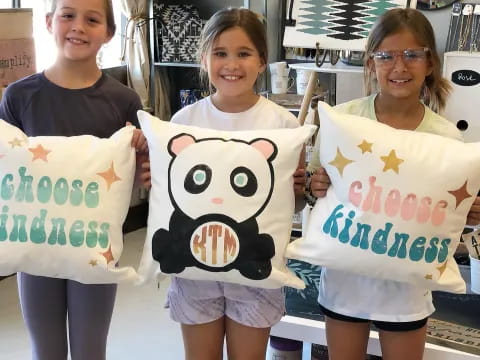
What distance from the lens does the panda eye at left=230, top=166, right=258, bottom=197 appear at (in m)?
1.35

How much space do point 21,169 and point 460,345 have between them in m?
1.40

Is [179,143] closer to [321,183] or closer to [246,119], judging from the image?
[246,119]

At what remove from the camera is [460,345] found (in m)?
1.89

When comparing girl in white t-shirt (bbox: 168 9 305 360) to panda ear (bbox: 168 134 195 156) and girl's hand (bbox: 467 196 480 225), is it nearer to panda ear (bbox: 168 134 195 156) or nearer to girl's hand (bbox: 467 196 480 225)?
panda ear (bbox: 168 134 195 156)

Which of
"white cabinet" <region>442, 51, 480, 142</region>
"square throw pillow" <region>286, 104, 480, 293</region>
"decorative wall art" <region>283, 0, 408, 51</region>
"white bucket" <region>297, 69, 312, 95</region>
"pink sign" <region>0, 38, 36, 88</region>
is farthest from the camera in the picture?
"white bucket" <region>297, 69, 312, 95</region>

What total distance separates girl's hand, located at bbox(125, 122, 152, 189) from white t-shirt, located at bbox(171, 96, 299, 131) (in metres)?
0.11

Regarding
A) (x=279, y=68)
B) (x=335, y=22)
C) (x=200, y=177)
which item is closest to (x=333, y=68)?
(x=335, y=22)

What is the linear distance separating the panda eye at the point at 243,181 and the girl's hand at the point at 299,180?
14 cm

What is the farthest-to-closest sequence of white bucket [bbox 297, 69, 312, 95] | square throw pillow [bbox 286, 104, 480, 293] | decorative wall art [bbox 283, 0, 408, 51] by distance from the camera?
white bucket [bbox 297, 69, 312, 95] → decorative wall art [bbox 283, 0, 408, 51] → square throw pillow [bbox 286, 104, 480, 293]

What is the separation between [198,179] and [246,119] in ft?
0.77

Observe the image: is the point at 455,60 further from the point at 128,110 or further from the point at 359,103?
the point at 128,110

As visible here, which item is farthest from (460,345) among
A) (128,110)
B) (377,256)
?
(128,110)

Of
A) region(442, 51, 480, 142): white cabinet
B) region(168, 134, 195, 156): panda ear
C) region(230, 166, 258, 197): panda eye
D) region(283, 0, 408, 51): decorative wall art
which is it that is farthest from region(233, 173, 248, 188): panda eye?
region(442, 51, 480, 142): white cabinet

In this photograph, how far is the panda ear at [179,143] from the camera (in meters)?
1.38
